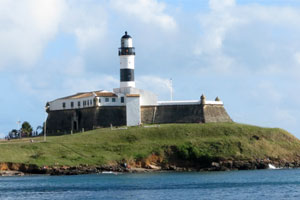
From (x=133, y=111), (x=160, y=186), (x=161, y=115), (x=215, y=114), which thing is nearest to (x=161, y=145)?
(x=161, y=115)

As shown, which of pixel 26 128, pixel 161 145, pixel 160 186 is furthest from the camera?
pixel 26 128

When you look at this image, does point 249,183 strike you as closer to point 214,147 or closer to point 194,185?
point 194,185

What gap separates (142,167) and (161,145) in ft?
16.0

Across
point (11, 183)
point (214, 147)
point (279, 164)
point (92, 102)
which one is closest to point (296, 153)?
point (279, 164)

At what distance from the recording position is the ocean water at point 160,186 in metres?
64.8

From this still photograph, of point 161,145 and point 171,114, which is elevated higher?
point 171,114

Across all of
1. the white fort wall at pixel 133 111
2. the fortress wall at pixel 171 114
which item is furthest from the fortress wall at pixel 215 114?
the white fort wall at pixel 133 111

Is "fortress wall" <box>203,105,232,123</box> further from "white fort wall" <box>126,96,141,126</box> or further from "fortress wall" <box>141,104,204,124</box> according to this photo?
"white fort wall" <box>126,96,141,126</box>

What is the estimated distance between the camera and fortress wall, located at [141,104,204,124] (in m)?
111

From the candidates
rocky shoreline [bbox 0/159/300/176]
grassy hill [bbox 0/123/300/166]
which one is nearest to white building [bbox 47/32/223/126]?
grassy hill [bbox 0/123/300/166]

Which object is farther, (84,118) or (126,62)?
(84,118)

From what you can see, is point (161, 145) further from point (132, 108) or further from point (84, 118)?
point (84, 118)

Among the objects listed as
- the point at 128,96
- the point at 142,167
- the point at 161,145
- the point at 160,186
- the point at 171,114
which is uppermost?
the point at 128,96

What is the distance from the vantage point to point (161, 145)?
326 ft
